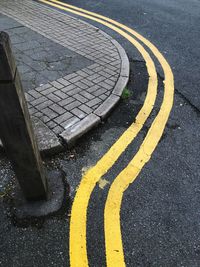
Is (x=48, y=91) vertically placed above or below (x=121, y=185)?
above

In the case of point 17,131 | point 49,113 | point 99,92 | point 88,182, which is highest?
point 17,131

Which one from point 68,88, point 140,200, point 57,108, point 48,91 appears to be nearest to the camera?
point 140,200

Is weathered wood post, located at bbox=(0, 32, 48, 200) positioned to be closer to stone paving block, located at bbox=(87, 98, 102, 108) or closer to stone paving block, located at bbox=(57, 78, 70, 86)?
stone paving block, located at bbox=(87, 98, 102, 108)

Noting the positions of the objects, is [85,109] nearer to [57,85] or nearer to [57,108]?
[57,108]

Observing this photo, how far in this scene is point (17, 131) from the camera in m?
2.35

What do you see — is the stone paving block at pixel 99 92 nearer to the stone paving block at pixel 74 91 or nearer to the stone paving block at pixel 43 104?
the stone paving block at pixel 74 91

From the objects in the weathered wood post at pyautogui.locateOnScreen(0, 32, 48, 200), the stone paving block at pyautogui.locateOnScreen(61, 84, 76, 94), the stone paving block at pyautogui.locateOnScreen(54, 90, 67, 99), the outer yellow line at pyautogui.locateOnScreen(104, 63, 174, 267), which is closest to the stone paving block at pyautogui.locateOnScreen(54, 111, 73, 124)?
the stone paving block at pyautogui.locateOnScreen(54, 90, 67, 99)

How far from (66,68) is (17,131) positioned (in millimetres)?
3149

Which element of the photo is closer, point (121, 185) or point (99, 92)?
point (121, 185)

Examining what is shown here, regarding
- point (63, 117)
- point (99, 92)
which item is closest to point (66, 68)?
point (99, 92)

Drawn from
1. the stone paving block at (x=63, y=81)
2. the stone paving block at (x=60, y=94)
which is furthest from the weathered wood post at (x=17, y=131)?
the stone paving block at (x=63, y=81)

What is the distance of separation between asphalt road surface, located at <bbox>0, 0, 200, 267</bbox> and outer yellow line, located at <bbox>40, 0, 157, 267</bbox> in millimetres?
48

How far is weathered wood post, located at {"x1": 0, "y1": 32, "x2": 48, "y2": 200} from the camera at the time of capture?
2.01 meters

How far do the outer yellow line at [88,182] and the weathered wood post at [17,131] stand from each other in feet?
1.25
